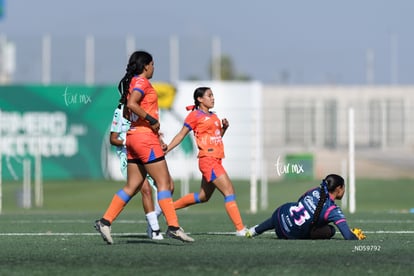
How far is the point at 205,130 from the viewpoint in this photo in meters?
13.1

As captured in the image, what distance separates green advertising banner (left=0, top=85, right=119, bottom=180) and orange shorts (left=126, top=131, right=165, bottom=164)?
28212 mm

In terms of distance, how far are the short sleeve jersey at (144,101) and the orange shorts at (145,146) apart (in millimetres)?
62

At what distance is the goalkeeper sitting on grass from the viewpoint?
37.5 ft

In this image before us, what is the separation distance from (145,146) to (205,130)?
2.15 m

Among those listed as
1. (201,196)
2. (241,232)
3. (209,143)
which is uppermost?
(209,143)

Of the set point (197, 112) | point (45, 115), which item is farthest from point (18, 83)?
point (197, 112)

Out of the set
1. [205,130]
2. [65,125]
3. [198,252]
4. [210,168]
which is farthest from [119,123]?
[65,125]

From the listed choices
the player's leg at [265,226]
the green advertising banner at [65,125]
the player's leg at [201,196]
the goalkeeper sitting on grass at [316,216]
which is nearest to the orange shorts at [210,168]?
the player's leg at [201,196]

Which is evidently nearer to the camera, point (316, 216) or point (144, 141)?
point (144, 141)

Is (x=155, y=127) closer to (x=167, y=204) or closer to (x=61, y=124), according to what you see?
(x=167, y=204)

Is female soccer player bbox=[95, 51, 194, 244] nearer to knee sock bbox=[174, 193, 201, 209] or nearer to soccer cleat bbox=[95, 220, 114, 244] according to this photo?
soccer cleat bbox=[95, 220, 114, 244]

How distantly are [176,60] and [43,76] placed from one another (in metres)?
5.21

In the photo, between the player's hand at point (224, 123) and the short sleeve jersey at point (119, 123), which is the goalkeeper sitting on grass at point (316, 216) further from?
the short sleeve jersey at point (119, 123)

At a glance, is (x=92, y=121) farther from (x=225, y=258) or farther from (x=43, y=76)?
(x=225, y=258)
